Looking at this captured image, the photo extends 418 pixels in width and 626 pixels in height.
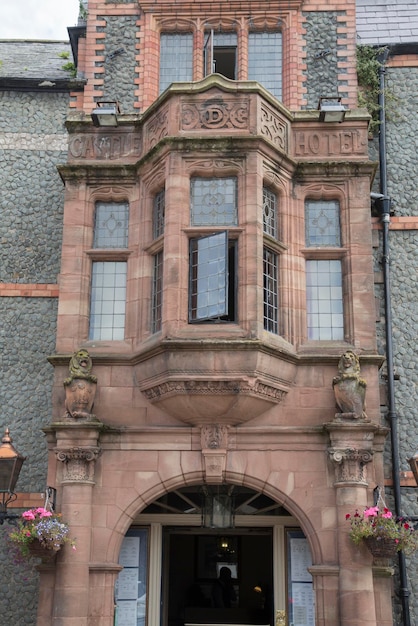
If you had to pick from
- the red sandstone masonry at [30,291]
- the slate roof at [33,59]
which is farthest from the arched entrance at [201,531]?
the slate roof at [33,59]

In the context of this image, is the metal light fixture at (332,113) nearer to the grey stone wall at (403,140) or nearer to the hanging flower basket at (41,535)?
the grey stone wall at (403,140)

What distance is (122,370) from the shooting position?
1252 centimetres

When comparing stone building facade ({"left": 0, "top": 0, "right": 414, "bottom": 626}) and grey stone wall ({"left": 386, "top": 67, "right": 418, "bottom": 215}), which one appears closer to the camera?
stone building facade ({"left": 0, "top": 0, "right": 414, "bottom": 626})

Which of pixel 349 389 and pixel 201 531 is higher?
pixel 349 389

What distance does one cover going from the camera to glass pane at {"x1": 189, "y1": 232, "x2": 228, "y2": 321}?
1202 cm

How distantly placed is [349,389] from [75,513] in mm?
4195

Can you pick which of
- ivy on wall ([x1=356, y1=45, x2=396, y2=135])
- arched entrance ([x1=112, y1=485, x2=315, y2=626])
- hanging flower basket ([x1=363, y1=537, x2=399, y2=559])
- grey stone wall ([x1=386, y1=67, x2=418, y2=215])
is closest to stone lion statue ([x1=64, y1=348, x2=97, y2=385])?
arched entrance ([x1=112, y1=485, x2=315, y2=626])

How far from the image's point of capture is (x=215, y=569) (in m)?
19.5

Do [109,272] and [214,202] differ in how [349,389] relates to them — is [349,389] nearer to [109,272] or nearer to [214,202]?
[214,202]

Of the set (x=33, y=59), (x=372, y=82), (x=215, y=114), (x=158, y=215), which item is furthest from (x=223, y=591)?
(x=33, y=59)

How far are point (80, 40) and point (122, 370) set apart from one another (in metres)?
6.54

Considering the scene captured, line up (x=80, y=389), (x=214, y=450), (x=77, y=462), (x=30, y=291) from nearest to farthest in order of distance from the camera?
1. (x=77, y=462)
2. (x=214, y=450)
3. (x=80, y=389)
4. (x=30, y=291)

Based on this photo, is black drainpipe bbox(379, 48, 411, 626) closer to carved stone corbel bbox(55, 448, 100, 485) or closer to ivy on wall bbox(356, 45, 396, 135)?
ivy on wall bbox(356, 45, 396, 135)

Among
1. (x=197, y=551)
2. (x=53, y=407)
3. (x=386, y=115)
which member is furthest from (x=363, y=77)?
(x=197, y=551)
